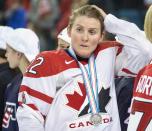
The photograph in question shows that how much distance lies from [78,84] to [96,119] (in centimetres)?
30

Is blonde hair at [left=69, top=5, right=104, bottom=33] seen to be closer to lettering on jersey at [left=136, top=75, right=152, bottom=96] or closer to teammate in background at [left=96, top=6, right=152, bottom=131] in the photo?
teammate in background at [left=96, top=6, right=152, bottom=131]

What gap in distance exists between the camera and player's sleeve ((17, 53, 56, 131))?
12.4ft

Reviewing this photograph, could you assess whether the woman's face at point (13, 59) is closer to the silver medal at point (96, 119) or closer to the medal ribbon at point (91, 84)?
the medal ribbon at point (91, 84)

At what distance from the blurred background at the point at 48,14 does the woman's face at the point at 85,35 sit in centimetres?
529

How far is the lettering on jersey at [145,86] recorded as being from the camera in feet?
11.2

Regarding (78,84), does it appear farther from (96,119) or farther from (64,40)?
(64,40)

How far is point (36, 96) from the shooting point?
3.81 m

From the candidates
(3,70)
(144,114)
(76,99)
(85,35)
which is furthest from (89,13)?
(3,70)

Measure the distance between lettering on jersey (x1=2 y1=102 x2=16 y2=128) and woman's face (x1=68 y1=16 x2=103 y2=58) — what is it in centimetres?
93

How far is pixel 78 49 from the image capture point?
391cm

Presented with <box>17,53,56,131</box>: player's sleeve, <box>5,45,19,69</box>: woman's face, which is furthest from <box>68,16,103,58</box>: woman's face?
<box>5,45,19,69</box>: woman's face

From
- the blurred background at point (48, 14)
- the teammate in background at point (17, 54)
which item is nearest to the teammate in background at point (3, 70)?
the teammate in background at point (17, 54)

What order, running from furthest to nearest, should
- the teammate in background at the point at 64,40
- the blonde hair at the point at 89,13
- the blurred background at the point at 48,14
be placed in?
1. the blurred background at the point at 48,14
2. the teammate in background at the point at 64,40
3. the blonde hair at the point at 89,13

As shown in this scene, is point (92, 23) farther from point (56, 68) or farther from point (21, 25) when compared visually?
point (21, 25)
